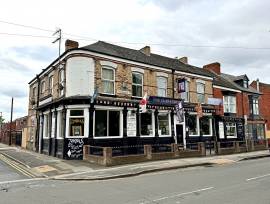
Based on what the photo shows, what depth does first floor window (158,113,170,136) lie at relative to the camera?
78.2 feet

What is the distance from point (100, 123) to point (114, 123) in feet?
3.76

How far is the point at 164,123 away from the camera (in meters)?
24.1

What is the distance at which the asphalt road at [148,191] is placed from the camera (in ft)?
27.1

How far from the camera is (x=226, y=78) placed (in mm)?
35875

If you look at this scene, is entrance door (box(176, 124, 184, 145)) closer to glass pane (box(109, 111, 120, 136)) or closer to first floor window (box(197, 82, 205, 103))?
first floor window (box(197, 82, 205, 103))

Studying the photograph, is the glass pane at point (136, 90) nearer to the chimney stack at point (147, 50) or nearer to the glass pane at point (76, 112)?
the glass pane at point (76, 112)

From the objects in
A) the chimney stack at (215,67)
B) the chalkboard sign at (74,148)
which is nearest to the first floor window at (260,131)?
the chimney stack at (215,67)

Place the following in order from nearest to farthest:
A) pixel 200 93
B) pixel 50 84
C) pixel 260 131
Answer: pixel 50 84 → pixel 200 93 → pixel 260 131

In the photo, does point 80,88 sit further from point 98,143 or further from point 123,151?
point 123,151

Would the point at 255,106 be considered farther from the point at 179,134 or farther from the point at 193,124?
the point at 179,134

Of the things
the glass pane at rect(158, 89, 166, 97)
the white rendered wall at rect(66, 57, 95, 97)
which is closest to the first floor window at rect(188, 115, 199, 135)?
the glass pane at rect(158, 89, 166, 97)

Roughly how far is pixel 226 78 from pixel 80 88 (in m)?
22.1

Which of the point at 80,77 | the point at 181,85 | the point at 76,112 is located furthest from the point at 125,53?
the point at 76,112

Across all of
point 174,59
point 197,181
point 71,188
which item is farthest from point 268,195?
point 174,59
